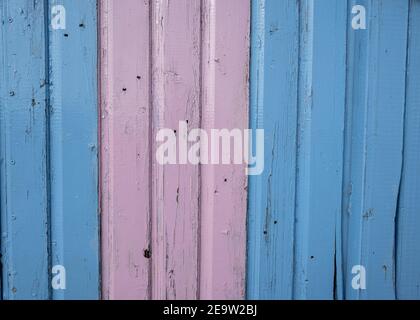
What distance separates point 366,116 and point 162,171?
28.6 inches

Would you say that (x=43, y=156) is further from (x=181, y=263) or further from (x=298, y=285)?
(x=298, y=285)

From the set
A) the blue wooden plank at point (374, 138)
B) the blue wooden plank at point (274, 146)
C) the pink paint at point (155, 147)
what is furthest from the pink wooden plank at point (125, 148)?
the blue wooden plank at point (374, 138)

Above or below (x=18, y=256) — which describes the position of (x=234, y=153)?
above

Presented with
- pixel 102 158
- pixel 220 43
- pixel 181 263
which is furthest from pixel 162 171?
pixel 220 43

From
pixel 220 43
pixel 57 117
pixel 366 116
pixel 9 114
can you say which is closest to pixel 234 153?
pixel 220 43

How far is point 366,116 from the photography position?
1189mm

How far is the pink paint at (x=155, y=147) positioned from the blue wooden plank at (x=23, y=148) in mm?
197

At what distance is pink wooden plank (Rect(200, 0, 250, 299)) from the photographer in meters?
1.13

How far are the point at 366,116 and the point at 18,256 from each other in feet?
4.14

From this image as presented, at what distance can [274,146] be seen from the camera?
3.83 ft

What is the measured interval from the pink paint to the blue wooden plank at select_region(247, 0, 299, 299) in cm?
4

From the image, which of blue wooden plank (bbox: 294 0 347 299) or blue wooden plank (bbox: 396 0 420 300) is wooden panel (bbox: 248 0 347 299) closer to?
blue wooden plank (bbox: 294 0 347 299)

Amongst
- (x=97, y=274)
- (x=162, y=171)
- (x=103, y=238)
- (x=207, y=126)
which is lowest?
(x=97, y=274)

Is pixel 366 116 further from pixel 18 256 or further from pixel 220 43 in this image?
Answer: pixel 18 256
